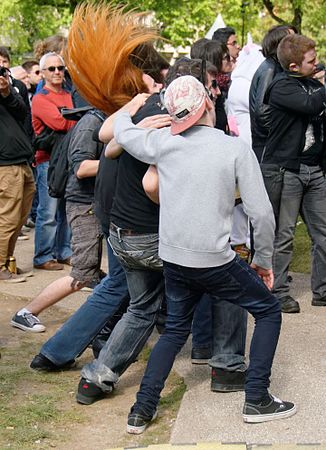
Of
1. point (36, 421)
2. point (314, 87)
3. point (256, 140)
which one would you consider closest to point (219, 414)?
point (36, 421)

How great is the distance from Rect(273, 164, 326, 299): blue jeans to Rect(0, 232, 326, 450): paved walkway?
56 centimetres

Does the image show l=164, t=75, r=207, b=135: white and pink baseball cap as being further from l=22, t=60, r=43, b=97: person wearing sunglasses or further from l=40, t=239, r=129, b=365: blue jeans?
l=22, t=60, r=43, b=97: person wearing sunglasses

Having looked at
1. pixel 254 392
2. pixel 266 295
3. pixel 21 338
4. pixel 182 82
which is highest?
pixel 182 82

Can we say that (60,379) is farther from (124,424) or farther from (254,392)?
(254,392)

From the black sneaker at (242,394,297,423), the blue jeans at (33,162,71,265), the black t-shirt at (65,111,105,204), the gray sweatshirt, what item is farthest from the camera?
the black sneaker at (242,394,297,423)

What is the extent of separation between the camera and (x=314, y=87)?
682 cm

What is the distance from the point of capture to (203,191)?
173 inches

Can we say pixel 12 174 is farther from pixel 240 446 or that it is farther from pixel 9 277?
pixel 240 446

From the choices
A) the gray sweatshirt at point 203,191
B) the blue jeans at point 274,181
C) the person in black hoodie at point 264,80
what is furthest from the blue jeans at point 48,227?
the gray sweatshirt at point 203,191

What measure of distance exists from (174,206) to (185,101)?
51cm

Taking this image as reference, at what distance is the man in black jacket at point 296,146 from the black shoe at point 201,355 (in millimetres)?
1440

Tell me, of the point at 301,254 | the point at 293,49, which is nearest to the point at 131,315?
the point at 293,49

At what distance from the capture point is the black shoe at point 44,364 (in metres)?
5.78

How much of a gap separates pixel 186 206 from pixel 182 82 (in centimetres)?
59
